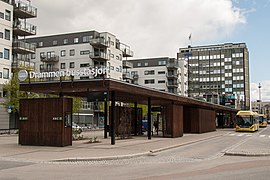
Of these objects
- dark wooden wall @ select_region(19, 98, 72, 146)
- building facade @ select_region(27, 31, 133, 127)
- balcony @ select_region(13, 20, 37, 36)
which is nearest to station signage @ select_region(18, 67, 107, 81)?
dark wooden wall @ select_region(19, 98, 72, 146)

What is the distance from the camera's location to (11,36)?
165ft

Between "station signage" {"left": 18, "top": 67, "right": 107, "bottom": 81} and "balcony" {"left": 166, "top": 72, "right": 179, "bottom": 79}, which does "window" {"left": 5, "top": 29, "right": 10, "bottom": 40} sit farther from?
"balcony" {"left": 166, "top": 72, "right": 179, "bottom": 79}

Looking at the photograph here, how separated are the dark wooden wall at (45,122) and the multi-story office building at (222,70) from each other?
4893 inches

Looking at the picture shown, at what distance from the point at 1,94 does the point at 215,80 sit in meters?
115

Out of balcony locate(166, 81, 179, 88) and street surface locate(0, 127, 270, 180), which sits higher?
balcony locate(166, 81, 179, 88)

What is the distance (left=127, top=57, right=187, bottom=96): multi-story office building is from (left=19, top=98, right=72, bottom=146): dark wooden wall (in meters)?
81.2

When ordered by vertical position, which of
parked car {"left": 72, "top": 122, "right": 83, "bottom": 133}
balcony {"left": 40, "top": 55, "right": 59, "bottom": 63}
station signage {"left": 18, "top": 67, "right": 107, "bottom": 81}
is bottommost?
parked car {"left": 72, "top": 122, "right": 83, "bottom": 133}

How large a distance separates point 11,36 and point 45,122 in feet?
108

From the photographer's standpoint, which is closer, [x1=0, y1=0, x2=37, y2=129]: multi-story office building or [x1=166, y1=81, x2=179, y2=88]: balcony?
[x1=0, y1=0, x2=37, y2=129]: multi-story office building

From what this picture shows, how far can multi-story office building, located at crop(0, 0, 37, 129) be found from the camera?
4826 centimetres

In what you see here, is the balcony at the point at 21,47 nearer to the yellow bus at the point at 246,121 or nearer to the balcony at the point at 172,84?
the yellow bus at the point at 246,121

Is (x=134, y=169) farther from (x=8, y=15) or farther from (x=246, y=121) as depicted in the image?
(x=8, y=15)

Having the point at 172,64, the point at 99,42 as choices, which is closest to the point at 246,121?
the point at 99,42

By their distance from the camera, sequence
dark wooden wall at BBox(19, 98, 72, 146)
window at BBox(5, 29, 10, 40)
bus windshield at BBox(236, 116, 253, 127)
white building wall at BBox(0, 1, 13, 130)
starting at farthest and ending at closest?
window at BBox(5, 29, 10, 40)
white building wall at BBox(0, 1, 13, 130)
bus windshield at BBox(236, 116, 253, 127)
dark wooden wall at BBox(19, 98, 72, 146)
